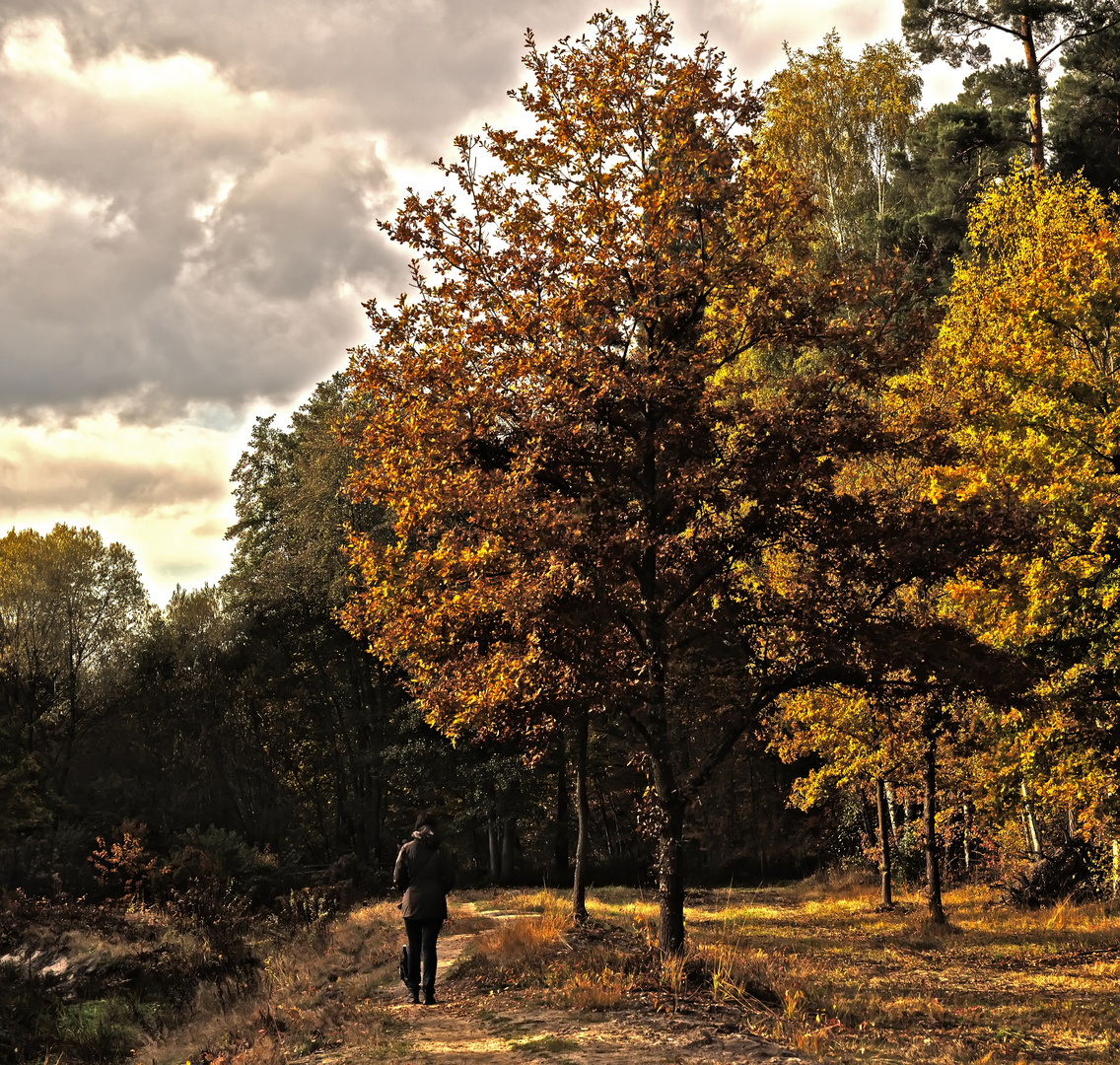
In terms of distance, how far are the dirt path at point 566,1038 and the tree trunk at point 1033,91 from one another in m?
27.9

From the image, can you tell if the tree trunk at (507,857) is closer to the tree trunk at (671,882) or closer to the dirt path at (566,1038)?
the tree trunk at (671,882)

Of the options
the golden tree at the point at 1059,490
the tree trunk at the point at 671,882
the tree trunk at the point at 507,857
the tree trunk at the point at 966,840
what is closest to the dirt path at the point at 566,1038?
the tree trunk at the point at 671,882

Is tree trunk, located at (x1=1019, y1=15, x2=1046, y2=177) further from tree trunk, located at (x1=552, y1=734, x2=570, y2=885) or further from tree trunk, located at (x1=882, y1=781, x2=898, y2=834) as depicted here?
tree trunk, located at (x1=552, y1=734, x2=570, y2=885)

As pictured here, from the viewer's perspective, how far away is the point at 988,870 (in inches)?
1075

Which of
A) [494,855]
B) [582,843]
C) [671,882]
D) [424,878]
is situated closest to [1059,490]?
[671,882]

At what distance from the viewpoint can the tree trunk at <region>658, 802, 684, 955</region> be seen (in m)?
10.8

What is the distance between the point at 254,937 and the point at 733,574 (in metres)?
12.0

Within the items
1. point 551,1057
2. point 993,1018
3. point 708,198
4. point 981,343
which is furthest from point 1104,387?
point 551,1057

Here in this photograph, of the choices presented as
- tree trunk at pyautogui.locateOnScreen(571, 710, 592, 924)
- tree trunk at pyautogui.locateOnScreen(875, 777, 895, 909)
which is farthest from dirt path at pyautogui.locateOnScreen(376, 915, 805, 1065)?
tree trunk at pyautogui.locateOnScreen(875, 777, 895, 909)

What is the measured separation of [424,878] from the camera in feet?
33.7

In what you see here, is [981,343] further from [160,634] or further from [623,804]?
[160,634]

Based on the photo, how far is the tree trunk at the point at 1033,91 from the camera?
2884 centimetres

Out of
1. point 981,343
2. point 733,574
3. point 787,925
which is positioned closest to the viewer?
point 733,574

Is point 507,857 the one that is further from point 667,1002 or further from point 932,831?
point 667,1002
